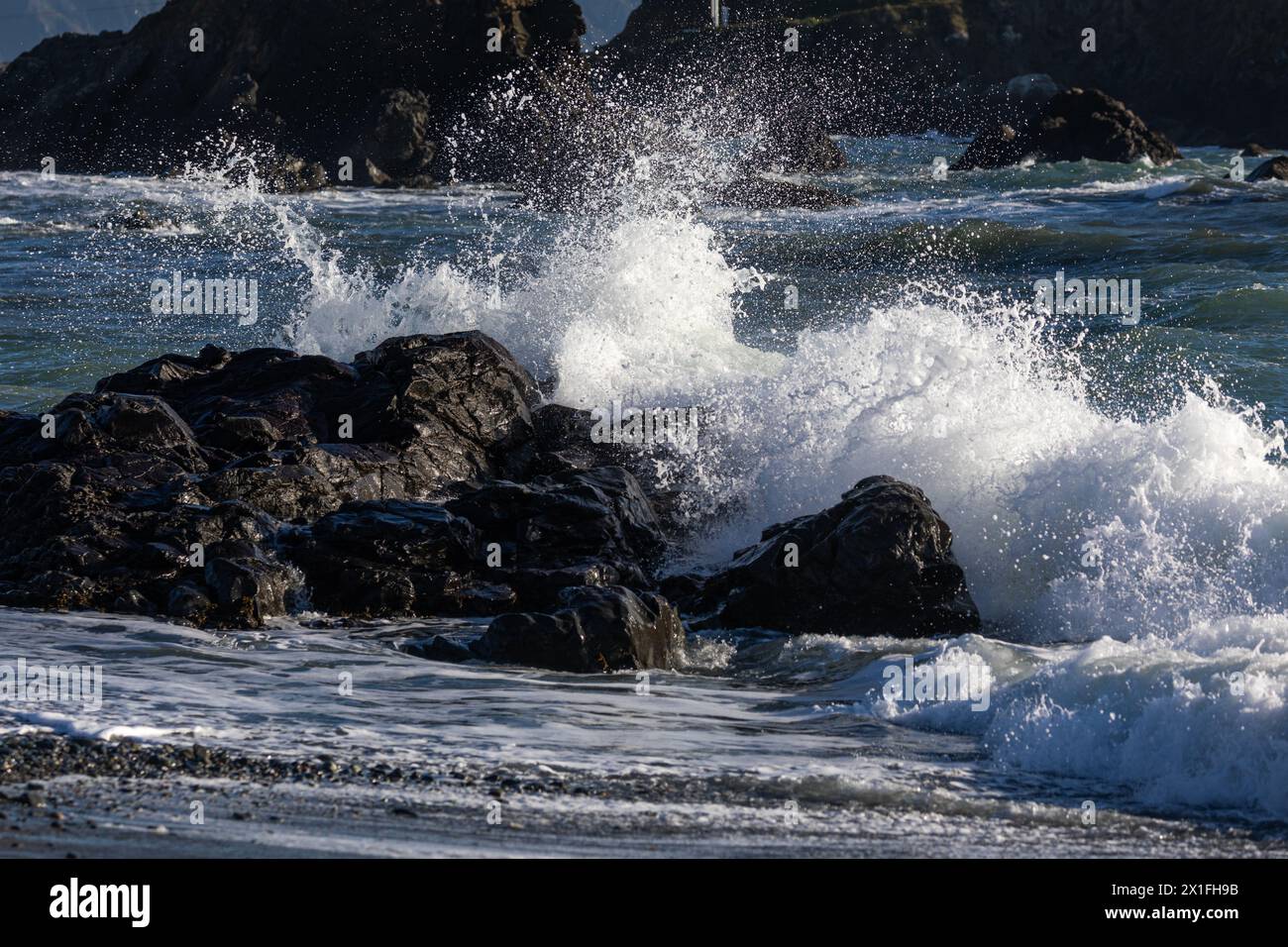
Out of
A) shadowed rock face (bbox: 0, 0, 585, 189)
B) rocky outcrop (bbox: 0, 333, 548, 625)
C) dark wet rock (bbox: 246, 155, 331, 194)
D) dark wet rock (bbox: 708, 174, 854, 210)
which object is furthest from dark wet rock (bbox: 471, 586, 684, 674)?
shadowed rock face (bbox: 0, 0, 585, 189)

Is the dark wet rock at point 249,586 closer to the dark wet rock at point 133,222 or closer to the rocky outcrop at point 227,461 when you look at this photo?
the rocky outcrop at point 227,461

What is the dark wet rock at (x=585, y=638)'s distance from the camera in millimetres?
7086

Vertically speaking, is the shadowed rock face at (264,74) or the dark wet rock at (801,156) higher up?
the shadowed rock face at (264,74)

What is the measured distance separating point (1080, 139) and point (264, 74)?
24.7 metres

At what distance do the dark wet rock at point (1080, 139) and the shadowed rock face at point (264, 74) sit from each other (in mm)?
15180

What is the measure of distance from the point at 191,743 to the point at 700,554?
4.82 metres

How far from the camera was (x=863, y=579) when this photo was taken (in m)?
8.09

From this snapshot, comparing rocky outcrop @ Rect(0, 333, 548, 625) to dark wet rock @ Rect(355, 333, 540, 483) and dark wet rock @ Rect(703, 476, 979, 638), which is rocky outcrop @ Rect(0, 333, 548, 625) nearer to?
dark wet rock @ Rect(355, 333, 540, 483)

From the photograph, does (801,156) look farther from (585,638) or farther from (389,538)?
(585,638)

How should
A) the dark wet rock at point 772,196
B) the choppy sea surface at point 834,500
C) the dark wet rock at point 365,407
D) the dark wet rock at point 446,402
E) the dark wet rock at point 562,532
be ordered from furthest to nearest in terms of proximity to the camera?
1. the dark wet rock at point 772,196
2. the dark wet rock at point 446,402
3. the dark wet rock at point 365,407
4. the dark wet rock at point 562,532
5. the choppy sea surface at point 834,500

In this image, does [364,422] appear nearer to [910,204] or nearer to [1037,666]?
[1037,666]

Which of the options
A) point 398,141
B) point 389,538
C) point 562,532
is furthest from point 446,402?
point 398,141

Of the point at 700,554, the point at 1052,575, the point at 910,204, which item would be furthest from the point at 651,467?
the point at 910,204

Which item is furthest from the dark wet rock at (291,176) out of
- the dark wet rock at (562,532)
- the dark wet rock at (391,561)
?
the dark wet rock at (391,561)
